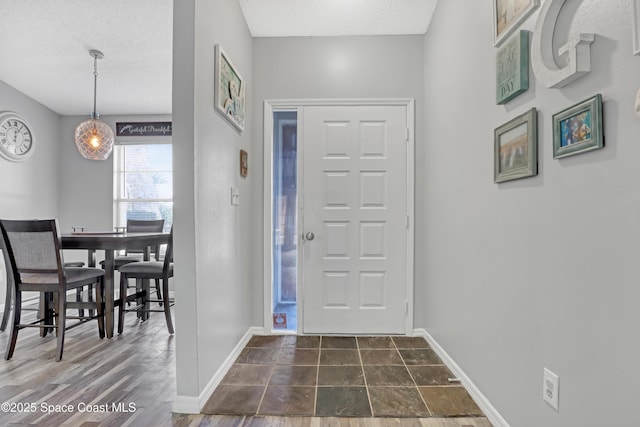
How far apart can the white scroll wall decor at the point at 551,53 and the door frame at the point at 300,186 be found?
154 cm

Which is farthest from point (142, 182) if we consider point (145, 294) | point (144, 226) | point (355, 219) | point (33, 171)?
point (355, 219)

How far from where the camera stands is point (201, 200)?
1.73m

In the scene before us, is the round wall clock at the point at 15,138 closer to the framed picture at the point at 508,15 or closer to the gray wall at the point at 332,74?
the gray wall at the point at 332,74

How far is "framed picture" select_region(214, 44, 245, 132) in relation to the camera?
193 cm

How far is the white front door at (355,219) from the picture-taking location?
9.09 feet

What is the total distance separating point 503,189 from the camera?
1537 mm

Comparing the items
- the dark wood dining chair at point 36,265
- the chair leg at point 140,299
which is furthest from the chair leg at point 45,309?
the chair leg at point 140,299

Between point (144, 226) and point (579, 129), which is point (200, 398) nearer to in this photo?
point (579, 129)

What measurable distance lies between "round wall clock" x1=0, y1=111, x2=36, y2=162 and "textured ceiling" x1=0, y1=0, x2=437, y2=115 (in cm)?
41

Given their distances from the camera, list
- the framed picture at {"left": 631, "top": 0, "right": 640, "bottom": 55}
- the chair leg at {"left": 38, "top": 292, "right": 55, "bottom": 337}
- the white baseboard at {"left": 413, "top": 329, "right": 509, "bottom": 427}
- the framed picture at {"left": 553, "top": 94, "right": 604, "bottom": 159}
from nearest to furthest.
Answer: the framed picture at {"left": 631, "top": 0, "right": 640, "bottom": 55} → the framed picture at {"left": 553, "top": 94, "right": 604, "bottom": 159} → the white baseboard at {"left": 413, "top": 329, "right": 509, "bottom": 427} → the chair leg at {"left": 38, "top": 292, "right": 55, "bottom": 337}

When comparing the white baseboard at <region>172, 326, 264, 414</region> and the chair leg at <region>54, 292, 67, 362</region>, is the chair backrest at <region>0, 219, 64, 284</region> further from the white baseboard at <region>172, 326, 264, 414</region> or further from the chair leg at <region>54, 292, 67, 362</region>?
the white baseboard at <region>172, 326, 264, 414</region>

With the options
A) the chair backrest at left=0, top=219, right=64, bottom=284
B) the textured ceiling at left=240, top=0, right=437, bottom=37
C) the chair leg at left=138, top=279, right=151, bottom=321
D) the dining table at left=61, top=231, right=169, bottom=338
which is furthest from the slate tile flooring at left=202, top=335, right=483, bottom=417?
the textured ceiling at left=240, top=0, right=437, bottom=37

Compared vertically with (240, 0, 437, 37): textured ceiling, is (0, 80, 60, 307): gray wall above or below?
below

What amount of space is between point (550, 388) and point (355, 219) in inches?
69.6
